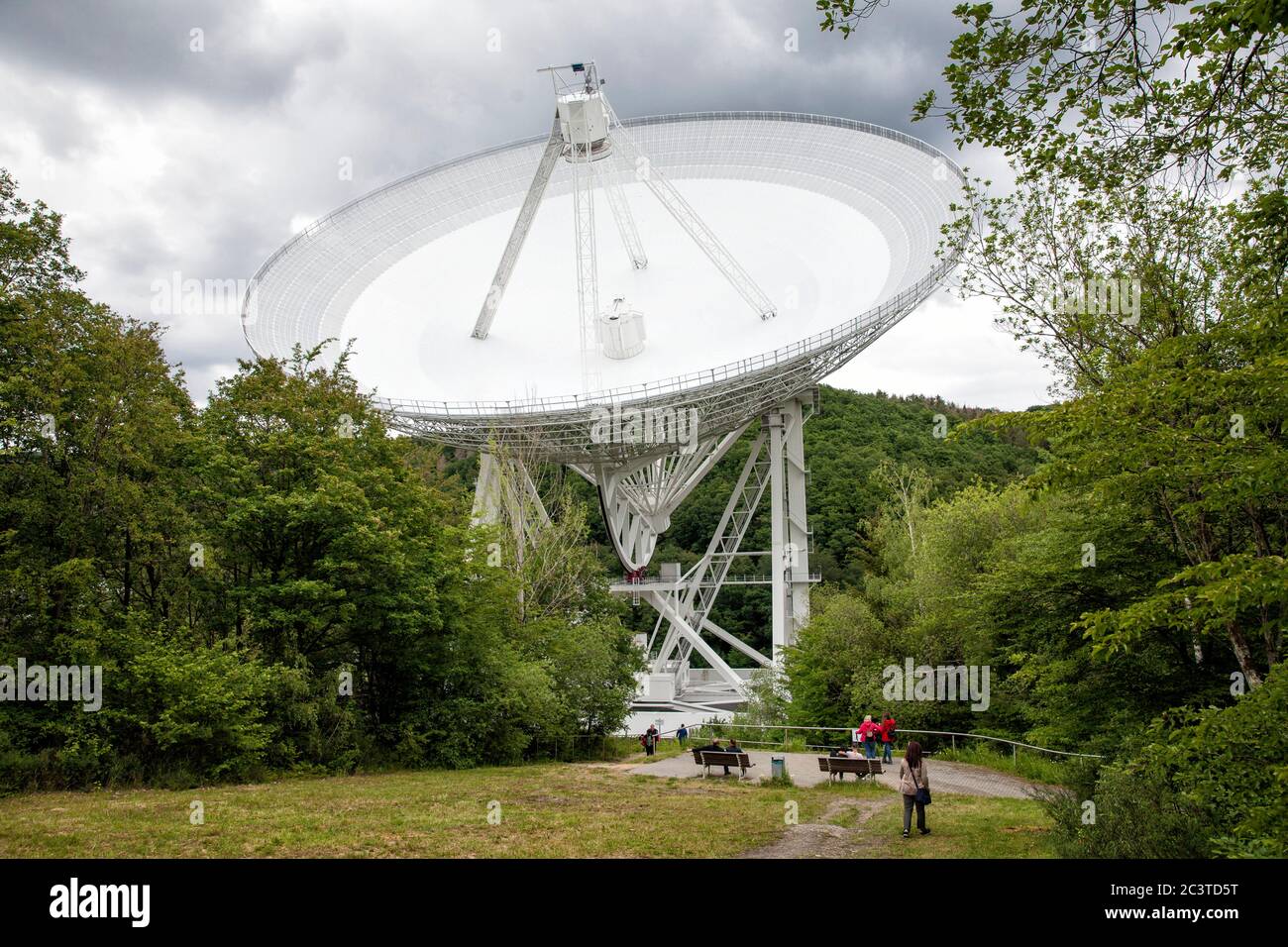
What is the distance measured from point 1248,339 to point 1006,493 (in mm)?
23704

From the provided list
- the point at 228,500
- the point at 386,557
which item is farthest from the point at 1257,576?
the point at 228,500

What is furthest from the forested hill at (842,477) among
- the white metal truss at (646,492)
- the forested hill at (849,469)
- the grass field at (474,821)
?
the grass field at (474,821)

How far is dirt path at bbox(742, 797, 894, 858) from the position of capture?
9.71 meters

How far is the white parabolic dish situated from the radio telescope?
0.29 ft

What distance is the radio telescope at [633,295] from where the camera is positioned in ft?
103

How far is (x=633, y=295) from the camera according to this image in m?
36.9

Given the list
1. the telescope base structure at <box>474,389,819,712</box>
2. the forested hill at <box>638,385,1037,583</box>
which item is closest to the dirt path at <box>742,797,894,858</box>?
the telescope base structure at <box>474,389,819,712</box>

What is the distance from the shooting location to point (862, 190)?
34656 millimetres

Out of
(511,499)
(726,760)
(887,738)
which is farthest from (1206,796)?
(511,499)

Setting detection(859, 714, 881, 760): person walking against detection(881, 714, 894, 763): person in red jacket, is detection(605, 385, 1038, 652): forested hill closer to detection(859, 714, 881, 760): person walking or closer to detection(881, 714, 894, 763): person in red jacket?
detection(881, 714, 894, 763): person in red jacket

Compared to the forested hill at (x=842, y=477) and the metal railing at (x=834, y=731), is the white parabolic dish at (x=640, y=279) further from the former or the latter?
the forested hill at (x=842, y=477)

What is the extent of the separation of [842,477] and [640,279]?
148 feet

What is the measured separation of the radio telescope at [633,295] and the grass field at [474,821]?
1665cm
